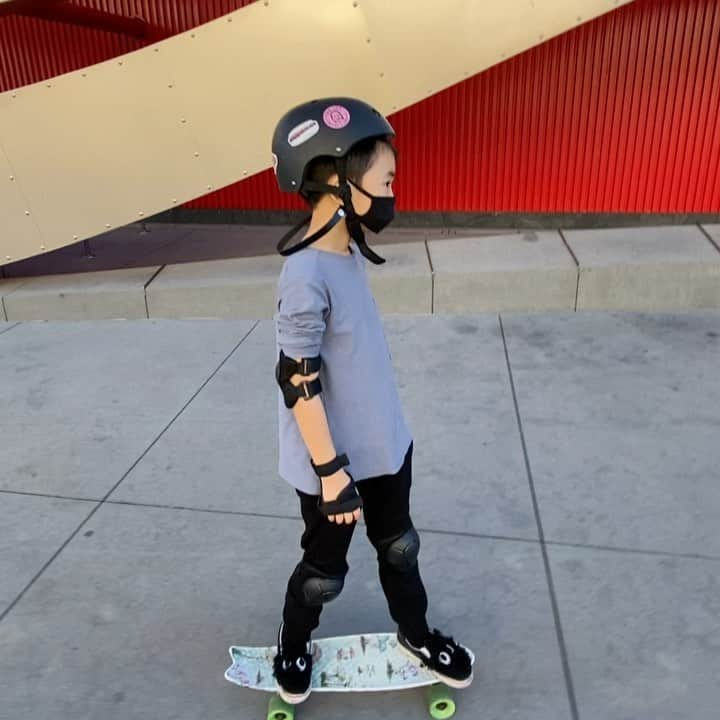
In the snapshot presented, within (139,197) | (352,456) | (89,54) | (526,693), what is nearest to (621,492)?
(526,693)

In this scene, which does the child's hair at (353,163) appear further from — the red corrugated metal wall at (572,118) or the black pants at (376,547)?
the red corrugated metal wall at (572,118)

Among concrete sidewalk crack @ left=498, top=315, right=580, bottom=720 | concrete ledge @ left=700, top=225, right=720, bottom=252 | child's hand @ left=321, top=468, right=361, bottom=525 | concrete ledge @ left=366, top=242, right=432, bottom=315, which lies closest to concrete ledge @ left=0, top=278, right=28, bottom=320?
concrete ledge @ left=366, top=242, right=432, bottom=315

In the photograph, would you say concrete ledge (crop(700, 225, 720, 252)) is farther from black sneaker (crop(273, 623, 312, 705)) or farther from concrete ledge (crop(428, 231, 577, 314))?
black sneaker (crop(273, 623, 312, 705))

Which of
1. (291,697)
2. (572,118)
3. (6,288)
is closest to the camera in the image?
(291,697)

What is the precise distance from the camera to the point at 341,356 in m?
1.87

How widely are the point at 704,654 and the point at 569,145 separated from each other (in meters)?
4.95

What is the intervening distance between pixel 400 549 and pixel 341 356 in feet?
1.91

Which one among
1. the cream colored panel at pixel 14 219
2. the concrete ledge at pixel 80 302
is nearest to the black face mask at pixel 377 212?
the concrete ledge at pixel 80 302

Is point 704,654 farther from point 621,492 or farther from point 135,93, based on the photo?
point 135,93

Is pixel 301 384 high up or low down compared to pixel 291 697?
up

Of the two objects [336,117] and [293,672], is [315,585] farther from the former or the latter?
[336,117]

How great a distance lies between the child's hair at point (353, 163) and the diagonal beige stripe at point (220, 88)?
11.3 feet

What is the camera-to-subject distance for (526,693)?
2.24 m

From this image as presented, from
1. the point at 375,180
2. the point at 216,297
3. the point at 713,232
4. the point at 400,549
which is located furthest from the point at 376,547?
the point at 713,232
